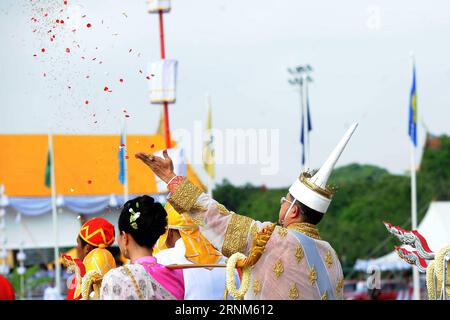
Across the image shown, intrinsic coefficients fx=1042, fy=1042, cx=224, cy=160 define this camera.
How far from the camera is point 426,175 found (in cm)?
3416

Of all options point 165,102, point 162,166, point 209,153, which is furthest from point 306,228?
point 209,153

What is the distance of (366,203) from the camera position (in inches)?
1339

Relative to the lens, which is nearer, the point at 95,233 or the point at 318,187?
the point at 318,187

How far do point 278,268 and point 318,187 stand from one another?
0.41 meters

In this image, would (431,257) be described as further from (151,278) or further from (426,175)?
(426,175)

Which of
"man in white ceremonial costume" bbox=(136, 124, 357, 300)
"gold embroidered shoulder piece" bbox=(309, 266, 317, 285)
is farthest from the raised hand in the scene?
"gold embroidered shoulder piece" bbox=(309, 266, 317, 285)

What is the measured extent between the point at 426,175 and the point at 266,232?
3068 cm

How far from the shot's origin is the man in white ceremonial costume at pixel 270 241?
4.18m

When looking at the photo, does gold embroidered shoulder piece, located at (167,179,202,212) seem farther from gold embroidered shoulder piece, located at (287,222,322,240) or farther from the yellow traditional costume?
gold embroidered shoulder piece, located at (287,222,322,240)

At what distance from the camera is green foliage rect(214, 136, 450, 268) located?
102 feet

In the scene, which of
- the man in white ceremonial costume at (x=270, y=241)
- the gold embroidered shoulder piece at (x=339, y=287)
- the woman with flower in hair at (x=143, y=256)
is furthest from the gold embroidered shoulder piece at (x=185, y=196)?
the gold embroidered shoulder piece at (x=339, y=287)

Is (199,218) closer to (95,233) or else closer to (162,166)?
(162,166)

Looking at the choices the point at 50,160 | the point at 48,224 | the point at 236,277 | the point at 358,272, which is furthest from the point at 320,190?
the point at 48,224

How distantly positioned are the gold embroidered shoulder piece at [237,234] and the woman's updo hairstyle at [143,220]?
0.95 ft
